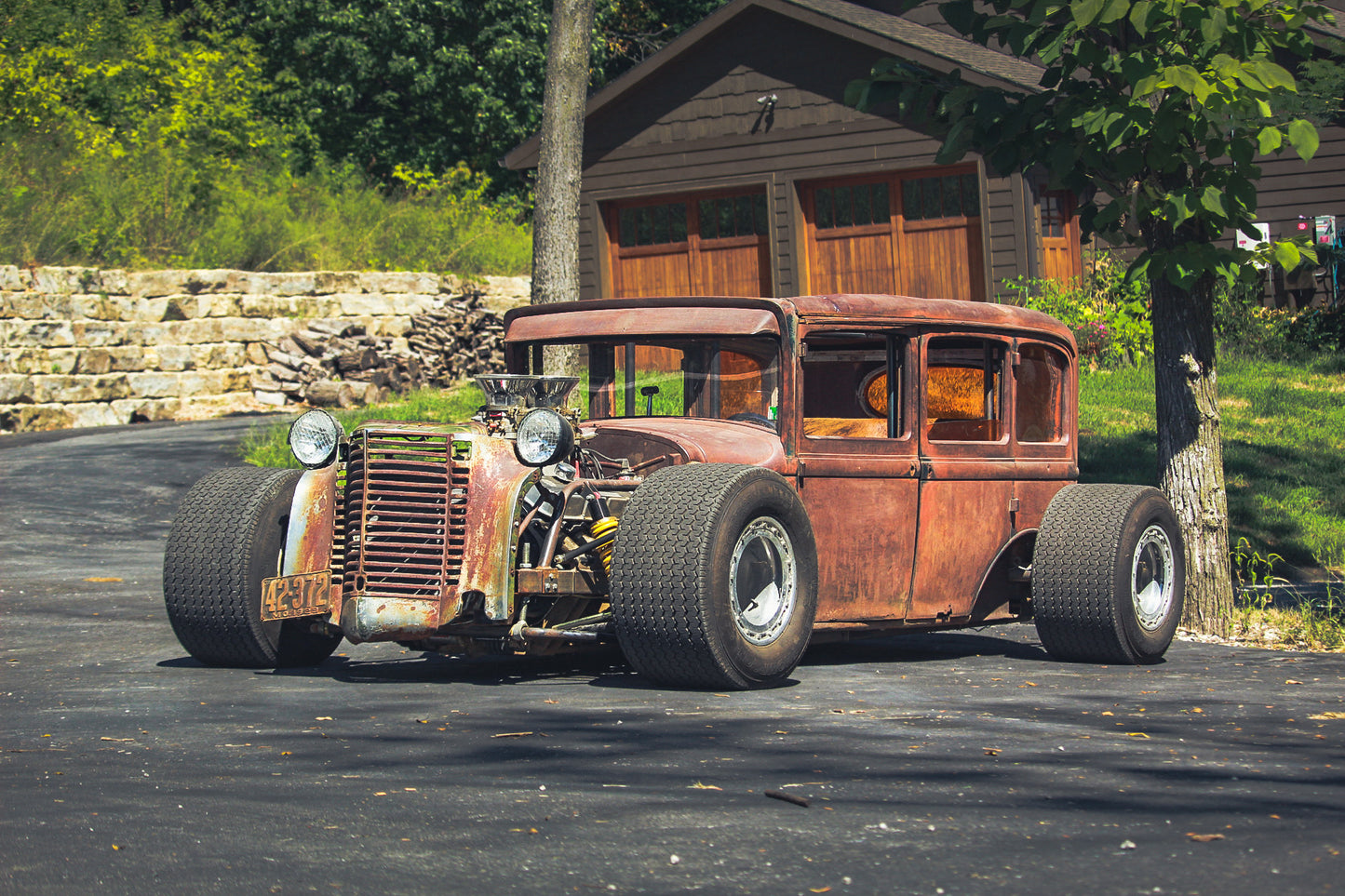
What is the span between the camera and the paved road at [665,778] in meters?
3.50

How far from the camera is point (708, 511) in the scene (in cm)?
593

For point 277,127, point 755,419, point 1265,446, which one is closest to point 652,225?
point 1265,446

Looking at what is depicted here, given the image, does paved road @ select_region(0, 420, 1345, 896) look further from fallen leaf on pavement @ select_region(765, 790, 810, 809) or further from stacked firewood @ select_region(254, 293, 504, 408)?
stacked firewood @ select_region(254, 293, 504, 408)

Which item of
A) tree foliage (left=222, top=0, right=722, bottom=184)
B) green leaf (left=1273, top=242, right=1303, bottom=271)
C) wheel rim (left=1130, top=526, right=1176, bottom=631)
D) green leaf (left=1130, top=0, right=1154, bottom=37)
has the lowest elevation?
wheel rim (left=1130, top=526, right=1176, bottom=631)

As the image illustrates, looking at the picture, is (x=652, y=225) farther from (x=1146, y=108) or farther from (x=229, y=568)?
(x=229, y=568)

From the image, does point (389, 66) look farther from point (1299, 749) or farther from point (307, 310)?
point (1299, 749)

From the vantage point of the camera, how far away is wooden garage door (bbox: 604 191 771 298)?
72.8 feet

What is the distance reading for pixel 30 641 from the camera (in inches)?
320

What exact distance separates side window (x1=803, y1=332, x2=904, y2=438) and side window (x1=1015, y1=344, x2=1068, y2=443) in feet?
3.04

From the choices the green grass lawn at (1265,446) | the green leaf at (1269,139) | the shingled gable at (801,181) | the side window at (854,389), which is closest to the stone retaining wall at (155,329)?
the shingled gable at (801,181)

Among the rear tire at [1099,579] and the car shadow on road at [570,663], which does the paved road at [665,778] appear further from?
the rear tire at [1099,579]

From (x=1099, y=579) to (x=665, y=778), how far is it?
3.58 meters

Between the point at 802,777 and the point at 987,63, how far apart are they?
1786 cm

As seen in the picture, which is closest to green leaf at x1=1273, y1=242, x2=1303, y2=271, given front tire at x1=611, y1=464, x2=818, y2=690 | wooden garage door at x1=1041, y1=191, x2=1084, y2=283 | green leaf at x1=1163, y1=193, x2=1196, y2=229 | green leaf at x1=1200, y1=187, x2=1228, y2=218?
green leaf at x1=1200, y1=187, x2=1228, y2=218
